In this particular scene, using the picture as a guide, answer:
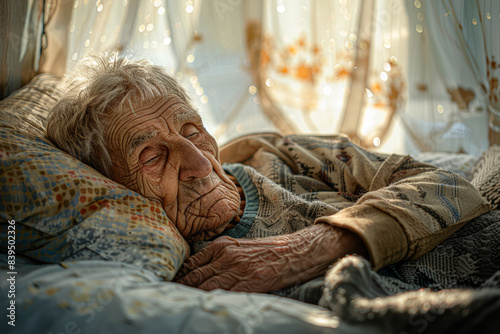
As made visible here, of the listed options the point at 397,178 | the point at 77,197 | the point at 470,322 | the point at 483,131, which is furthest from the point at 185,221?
the point at 483,131

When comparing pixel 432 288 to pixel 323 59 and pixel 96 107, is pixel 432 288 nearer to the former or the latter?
pixel 96 107

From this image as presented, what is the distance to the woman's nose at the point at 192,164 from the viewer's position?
4.30 feet

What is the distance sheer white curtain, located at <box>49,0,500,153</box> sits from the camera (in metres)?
2.30

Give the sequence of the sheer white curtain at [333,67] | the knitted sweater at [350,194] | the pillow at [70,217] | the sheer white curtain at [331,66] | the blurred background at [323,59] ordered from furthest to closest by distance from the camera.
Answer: the sheer white curtain at [331,66], the sheer white curtain at [333,67], the blurred background at [323,59], the knitted sweater at [350,194], the pillow at [70,217]

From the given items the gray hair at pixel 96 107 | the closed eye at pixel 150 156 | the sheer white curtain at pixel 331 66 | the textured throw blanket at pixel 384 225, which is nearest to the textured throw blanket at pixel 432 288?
the textured throw blanket at pixel 384 225

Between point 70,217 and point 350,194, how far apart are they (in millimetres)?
979

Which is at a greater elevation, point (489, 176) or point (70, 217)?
point (489, 176)

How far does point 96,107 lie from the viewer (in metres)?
1.33

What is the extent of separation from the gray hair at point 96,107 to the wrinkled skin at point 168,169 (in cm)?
3

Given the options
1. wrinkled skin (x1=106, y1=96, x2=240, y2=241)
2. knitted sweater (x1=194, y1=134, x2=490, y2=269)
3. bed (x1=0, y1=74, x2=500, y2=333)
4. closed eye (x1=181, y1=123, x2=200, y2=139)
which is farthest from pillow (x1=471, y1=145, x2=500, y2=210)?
closed eye (x1=181, y1=123, x2=200, y2=139)

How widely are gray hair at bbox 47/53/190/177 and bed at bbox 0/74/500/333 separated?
9cm

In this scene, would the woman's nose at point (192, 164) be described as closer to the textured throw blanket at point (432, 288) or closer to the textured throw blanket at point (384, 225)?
the textured throw blanket at point (384, 225)

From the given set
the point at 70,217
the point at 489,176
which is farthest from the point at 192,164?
the point at 489,176

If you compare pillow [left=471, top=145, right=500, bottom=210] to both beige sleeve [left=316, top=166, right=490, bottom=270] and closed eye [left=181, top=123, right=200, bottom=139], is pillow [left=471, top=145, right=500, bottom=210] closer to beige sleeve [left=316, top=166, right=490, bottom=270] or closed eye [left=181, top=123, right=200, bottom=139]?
beige sleeve [left=316, top=166, right=490, bottom=270]
